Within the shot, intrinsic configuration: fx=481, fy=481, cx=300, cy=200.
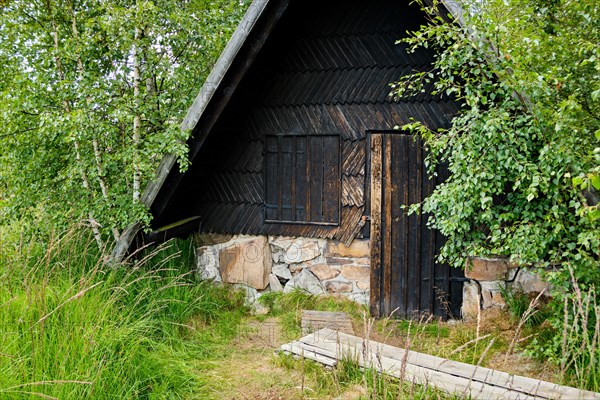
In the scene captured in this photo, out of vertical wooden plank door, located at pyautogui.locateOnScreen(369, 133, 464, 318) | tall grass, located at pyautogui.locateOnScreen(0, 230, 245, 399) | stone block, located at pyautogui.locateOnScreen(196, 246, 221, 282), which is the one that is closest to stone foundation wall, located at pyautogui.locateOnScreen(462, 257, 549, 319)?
vertical wooden plank door, located at pyautogui.locateOnScreen(369, 133, 464, 318)

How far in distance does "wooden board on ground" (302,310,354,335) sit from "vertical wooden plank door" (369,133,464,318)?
0.55 metres

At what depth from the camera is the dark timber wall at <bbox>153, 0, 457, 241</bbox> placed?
5609 millimetres

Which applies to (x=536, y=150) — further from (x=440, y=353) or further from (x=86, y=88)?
(x=86, y=88)

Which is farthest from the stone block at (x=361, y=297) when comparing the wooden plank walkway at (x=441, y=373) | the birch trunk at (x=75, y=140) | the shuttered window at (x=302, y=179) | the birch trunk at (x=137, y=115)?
the birch trunk at (x=75, y=140)

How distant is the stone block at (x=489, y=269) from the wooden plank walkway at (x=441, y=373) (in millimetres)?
1691

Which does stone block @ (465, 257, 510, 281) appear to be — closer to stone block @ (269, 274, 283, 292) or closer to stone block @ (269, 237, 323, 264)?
stone block @ (269, 237, 323, 264)

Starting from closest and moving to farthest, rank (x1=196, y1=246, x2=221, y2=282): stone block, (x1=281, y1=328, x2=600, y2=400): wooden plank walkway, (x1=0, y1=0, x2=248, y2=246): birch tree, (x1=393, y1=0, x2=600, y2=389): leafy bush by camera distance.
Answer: (x1=281, y1=328, x2=600, y2=400): wooden plank walkway → (x1=393, y1=0, x2=600, y2=389): leafy bush → (x1=0, y1=0, x2=248, y2=246): birch tree → (x1=196, y1=246, x2=221, y2=282): stone block

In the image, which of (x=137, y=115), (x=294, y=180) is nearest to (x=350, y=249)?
(x=294, y=180)

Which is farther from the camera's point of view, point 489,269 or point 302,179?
point 302,179

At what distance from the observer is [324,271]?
236 inches

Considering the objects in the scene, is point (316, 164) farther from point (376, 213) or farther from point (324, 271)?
point (324, 271)

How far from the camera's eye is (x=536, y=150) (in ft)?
13.4

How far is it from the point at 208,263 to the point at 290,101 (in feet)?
7.93

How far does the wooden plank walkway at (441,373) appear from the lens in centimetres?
314
